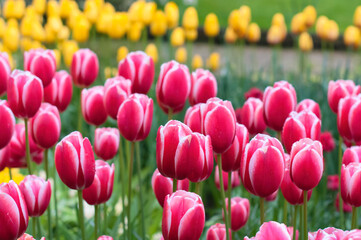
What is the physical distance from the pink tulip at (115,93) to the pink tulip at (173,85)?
0.31 ft

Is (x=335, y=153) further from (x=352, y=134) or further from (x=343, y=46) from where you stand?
(x=343, y=46)

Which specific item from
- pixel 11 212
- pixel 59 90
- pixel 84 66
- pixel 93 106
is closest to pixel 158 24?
pixel 84 66

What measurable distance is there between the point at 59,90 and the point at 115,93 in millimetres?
318

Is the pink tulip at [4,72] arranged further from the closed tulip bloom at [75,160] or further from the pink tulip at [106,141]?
the closed tulip bloom at [75,160]

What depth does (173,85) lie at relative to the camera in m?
1.34

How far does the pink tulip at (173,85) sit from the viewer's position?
1.33 meters

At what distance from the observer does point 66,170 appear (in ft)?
3.63

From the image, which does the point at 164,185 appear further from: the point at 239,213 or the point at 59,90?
the point at 59,90

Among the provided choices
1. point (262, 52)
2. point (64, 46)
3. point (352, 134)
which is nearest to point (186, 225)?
point (352, 134)

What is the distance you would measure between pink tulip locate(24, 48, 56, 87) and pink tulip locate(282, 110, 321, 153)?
0.71 meters

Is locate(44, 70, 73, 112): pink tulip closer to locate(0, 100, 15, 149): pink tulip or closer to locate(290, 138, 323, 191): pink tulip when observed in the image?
locate(0, 100, 15, 149): pink tulip

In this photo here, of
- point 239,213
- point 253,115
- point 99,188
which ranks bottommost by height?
point 239,213

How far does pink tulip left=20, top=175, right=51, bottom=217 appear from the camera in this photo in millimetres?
1124

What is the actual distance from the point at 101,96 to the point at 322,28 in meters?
3.72
